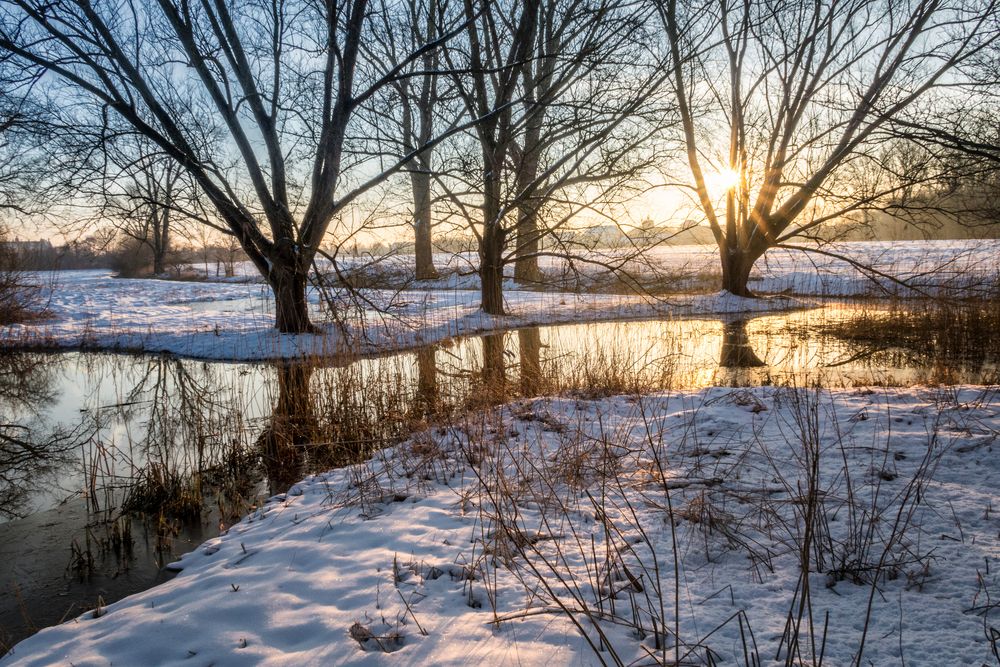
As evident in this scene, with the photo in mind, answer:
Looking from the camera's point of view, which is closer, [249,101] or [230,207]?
[230,207]

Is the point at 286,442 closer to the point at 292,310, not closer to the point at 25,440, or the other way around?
the point at 25,440

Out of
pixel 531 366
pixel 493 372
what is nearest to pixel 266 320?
pixel 493 372

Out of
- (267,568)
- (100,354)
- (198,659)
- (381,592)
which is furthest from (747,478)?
(100,354)

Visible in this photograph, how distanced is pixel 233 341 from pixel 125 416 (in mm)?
4452

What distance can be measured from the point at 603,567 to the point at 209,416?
196 inches

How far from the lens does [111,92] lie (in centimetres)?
909

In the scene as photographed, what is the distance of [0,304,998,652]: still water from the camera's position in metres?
3.39

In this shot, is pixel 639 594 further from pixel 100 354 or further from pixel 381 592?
pixel 100 354

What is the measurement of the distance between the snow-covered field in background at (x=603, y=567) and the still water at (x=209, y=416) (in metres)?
0.61

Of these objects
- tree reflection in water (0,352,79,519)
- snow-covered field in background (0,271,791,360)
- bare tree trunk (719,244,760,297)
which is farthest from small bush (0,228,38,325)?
bare tree trunk (719,244,760,297)

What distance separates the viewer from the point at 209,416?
588 cm

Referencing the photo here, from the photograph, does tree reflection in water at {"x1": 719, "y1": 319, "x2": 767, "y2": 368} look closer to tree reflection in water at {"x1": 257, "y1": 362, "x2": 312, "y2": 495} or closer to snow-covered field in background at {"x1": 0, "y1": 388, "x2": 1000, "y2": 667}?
snow-covered field in background at {"x1": 0, "y1": 388, "x2": 1000, "y2": 667}

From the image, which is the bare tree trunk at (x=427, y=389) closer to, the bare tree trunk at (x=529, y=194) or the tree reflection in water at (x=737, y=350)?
the bare tree trunk at (x=529, y=194)

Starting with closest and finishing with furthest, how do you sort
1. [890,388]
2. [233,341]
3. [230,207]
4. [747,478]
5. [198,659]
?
[198,659] < [747,478] < [890,388] < [230,207] < [233,341]
